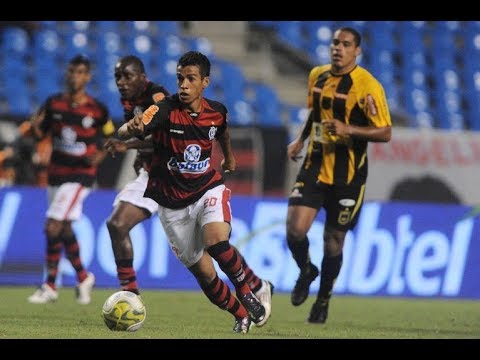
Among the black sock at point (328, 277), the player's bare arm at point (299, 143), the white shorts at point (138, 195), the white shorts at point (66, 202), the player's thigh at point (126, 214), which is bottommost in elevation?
the black sock at point (328, 277)

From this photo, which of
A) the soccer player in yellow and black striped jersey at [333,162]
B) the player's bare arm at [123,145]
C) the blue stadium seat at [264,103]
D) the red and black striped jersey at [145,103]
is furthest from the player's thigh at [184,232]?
the blue stadium seat at [264,103]

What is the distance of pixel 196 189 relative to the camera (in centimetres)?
728

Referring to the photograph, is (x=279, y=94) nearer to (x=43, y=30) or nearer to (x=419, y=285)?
(x=43, y=30)

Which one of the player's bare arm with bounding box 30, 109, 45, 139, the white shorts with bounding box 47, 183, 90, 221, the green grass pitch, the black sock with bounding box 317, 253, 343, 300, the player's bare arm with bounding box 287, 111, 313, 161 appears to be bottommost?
the green grass pitch

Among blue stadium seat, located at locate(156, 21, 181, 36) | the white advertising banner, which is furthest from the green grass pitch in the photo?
blue stadium seat, located at locate(156, 21, 181, 36)

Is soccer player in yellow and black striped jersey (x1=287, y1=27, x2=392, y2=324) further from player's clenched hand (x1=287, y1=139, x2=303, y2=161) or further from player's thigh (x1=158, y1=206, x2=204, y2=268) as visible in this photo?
player's thigh (x1=158, y1=206, x2=204, y2=268)

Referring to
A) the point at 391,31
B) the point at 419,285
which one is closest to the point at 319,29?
the point at 391,31

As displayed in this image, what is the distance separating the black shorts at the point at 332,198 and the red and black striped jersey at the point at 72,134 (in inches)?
104

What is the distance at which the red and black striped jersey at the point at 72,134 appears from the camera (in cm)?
1059

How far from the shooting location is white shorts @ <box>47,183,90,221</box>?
10492 millimetres

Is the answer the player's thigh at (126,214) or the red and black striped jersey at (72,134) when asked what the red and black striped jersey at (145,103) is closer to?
the player's thigh at (126,214)

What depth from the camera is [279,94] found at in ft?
60.1

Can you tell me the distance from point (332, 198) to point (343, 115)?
0.66 metres

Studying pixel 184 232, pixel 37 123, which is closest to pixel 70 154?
pixel 37 123
